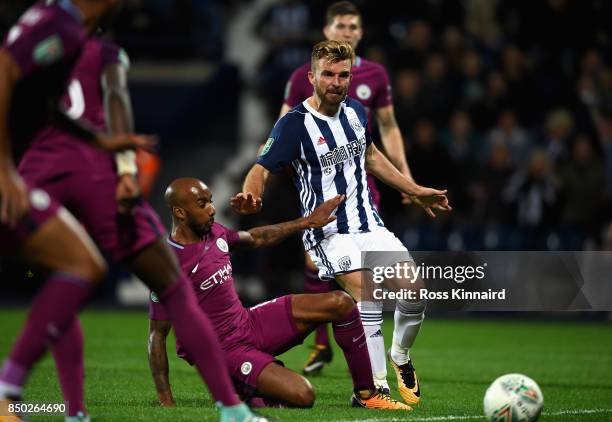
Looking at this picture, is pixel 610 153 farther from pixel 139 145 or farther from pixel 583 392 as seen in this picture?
pixel 139 145

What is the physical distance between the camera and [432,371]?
9562mm

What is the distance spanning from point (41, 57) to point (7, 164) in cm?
47

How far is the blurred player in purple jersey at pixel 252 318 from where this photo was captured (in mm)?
6582

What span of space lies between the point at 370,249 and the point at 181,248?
1.30 m

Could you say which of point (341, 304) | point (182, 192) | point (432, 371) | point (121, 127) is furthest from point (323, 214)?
point (432, 371)

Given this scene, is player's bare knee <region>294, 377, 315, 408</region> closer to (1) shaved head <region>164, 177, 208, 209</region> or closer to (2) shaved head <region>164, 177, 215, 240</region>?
(2) shaved head <region>164, 177, 215, 240</region>

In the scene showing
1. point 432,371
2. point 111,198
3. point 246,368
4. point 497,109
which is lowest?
point 432,371

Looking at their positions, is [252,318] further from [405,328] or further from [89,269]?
[89,269]

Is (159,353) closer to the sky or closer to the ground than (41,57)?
closer to the ground

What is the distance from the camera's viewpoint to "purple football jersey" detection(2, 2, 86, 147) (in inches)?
181

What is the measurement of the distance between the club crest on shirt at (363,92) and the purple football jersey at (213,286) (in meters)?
2.68

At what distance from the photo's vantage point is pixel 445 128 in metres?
16.3

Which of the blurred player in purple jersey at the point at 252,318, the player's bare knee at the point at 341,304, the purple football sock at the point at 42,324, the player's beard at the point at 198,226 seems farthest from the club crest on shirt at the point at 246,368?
the purple football sock at the point at 42,324

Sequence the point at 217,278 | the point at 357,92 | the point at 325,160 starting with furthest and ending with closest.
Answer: the point at 357,92 → the point at 325,160 → the point at 217,278
